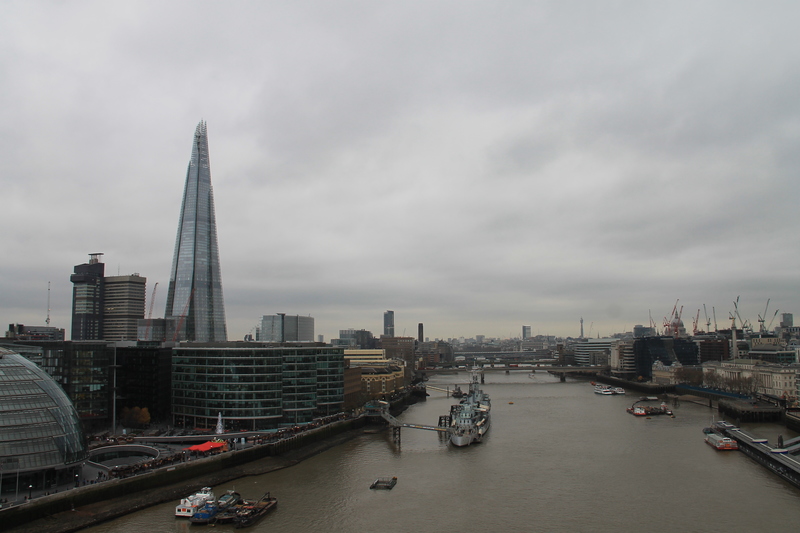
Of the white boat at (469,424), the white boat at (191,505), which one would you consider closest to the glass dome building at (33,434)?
the white boat at (191,505)

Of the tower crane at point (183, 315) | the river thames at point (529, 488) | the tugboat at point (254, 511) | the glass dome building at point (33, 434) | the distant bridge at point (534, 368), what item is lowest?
the distant bridge at point (534, 368)

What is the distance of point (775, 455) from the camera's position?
3988cm

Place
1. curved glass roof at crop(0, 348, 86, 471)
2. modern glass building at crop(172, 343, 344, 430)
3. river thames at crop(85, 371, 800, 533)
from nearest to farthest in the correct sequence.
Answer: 1. river thames at crop(85, 371, 800, 533)
2. curved glass roof at crop(0, 348, 86, 471)
3. modern glass building at crop(172, 343, 344, 430)

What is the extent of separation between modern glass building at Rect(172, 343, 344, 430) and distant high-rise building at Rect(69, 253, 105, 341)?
139 m

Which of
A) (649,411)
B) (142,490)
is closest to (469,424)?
(142,490)

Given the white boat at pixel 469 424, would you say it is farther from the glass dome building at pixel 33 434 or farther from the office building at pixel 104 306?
the office building at pixel 104 306

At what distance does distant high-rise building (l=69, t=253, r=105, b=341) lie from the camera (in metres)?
175

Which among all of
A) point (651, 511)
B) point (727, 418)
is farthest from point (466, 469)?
point (727, 418)

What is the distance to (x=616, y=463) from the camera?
1636 inches

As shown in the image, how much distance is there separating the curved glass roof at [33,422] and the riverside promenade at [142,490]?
2.51 metres

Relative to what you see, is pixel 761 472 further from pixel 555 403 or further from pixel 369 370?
pixel 369 370

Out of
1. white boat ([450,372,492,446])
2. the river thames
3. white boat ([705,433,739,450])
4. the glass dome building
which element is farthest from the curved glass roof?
white boat ([705,433,739,450])

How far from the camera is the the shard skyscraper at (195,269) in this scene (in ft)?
344

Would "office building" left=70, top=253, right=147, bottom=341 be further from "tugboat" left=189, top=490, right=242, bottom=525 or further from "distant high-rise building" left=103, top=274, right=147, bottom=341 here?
"tugboat" left=189, top=490, right=242, bottom=525
